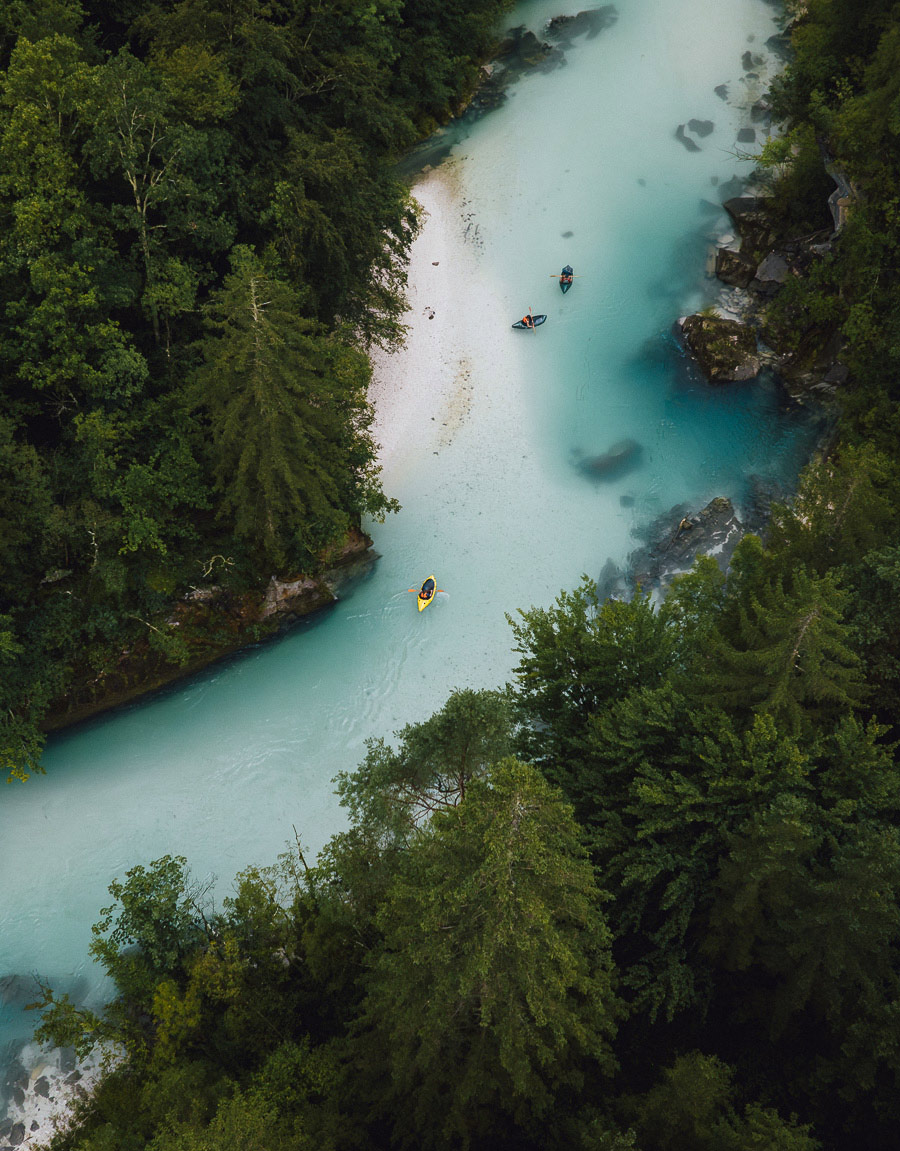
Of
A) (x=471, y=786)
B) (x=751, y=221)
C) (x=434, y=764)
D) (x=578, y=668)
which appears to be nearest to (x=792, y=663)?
(x=578, y=668)

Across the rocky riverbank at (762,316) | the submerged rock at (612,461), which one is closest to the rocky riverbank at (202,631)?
the submerged rock at (612,461)

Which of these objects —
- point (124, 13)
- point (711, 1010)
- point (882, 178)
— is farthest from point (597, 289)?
point (711, 1010)

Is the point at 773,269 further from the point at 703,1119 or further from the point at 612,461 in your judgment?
the point at 703,1119

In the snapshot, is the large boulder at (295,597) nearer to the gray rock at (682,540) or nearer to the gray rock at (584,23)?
the gray rock at (682,540)

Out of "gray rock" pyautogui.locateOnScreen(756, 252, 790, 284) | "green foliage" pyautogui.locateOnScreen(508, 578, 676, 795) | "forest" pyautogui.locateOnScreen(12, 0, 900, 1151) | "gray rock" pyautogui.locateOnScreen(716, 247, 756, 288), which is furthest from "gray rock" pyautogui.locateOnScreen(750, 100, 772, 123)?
"green foliage" pyautogui.locateOnScreen(508, 578, 676, 795)

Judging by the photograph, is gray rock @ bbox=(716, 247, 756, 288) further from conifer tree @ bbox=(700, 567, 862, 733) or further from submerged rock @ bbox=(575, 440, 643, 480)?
conifer tree @ bbox=(700, 567, 862, 733)

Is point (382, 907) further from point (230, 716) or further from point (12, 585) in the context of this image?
point (12, 585)
